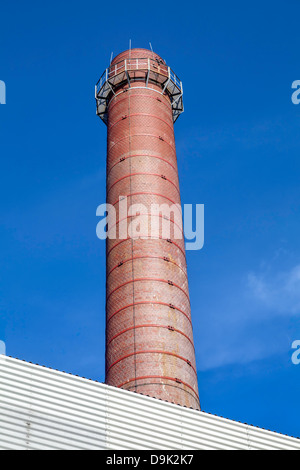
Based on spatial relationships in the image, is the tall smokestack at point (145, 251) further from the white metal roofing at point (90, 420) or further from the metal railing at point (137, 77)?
the white metal roofing at point (90, 420)

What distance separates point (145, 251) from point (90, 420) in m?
11.0

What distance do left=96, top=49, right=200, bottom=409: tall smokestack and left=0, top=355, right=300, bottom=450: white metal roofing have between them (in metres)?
7.06

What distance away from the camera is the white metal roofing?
10.8 metres

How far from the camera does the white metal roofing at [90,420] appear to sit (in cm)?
1079

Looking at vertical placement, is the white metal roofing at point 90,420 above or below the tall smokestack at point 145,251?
below

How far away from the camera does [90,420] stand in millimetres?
11242

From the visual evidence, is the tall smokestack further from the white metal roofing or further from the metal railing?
the white metal roofing

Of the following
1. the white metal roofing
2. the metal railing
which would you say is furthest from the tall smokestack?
the white metal roofing

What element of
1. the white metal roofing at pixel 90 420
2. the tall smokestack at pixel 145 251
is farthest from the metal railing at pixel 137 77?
the white metal roofing at pixel 90 420

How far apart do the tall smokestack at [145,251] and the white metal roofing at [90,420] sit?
706 centimetres
